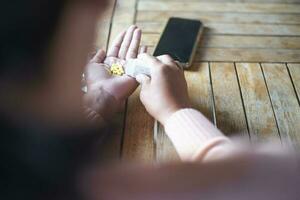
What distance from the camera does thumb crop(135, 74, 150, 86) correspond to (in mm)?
782

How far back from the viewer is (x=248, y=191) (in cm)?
48

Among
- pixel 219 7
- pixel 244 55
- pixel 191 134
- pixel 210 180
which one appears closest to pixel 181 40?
pixel 244 55

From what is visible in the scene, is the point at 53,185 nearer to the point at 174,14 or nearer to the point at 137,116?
the point at 137,116

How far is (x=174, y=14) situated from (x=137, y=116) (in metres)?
0.46

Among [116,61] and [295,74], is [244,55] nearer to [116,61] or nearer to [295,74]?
[295,74]

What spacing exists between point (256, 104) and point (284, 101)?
0.06 meters

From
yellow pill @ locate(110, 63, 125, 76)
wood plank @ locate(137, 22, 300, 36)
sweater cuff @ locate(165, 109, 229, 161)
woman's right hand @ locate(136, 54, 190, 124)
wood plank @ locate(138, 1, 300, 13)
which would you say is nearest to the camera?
sweater cuff @ locate(165, 109, 229, 161)

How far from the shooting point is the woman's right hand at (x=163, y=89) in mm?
731

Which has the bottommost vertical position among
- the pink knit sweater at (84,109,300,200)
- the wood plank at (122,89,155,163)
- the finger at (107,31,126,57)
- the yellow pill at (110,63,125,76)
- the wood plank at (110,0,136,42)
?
the wood plank at (110,0,136,42)

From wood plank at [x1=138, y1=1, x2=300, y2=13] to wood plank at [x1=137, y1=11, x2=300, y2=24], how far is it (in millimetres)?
23

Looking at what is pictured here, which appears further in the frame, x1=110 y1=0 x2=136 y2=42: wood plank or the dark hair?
x1=110 y1=0 x2=136 y2=42: wood plank

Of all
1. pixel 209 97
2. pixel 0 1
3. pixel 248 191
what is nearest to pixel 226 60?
pixel 209 97

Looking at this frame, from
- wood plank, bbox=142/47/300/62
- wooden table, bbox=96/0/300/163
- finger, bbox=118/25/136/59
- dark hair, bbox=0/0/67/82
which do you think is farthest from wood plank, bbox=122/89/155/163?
dark hair, bbox=0/0/67/82

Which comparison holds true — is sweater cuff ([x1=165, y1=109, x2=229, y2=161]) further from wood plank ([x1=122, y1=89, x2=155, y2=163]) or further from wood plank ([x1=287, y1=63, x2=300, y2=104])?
wood plank ([x1=287, y1=63, x2=300, y2=104])
